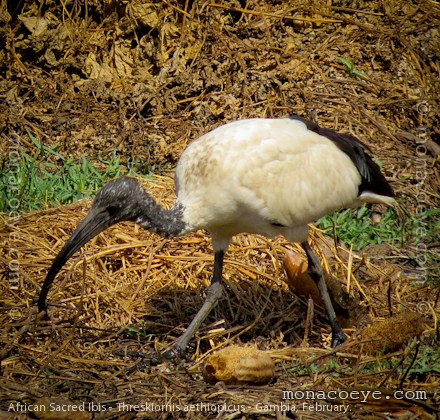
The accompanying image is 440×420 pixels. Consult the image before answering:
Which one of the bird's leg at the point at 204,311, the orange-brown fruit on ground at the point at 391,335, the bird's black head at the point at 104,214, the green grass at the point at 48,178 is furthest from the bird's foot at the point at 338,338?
the green grass at the point at 48,178

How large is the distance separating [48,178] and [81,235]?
8.54 feet

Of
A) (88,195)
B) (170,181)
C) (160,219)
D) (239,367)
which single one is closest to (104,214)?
(160,219)

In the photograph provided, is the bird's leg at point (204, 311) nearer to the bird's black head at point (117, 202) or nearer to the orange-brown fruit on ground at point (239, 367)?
the orange-brown fruit on ground at point (239, 367)

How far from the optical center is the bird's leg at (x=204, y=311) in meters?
5.30

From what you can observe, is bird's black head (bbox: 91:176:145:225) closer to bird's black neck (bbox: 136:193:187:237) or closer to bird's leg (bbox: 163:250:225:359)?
bird's black neck (bbox: 136:193:187:237)

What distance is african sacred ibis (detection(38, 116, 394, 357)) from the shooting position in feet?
16.5

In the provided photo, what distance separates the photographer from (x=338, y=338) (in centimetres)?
559

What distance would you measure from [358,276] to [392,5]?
3.64 metres

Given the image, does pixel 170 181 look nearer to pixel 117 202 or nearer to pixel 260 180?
pixel 260 180

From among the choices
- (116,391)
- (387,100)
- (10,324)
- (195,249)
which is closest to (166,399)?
(116,391)

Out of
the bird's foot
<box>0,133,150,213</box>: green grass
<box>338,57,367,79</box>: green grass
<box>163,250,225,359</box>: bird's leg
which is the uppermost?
<box>338,57,367,79</box>: green grass

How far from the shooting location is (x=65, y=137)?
799cm

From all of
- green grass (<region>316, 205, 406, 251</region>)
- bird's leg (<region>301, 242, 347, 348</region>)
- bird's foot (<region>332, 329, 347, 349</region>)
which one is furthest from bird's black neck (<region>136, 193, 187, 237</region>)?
green grass (<region>316, 205, 406, 251</region>)

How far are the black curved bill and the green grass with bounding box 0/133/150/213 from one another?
1910 millimetres
